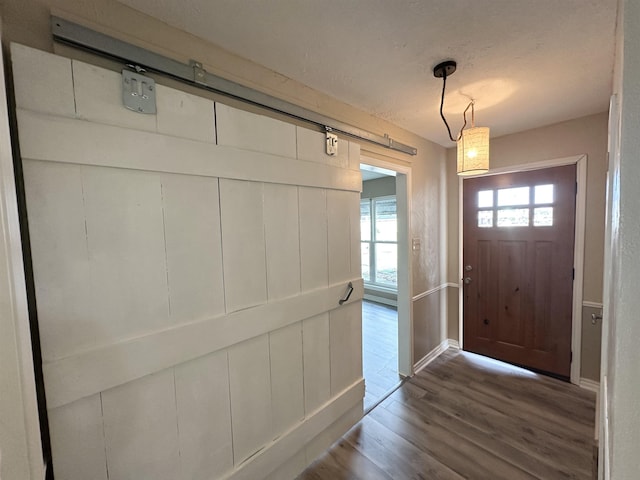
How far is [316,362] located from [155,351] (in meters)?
0.89

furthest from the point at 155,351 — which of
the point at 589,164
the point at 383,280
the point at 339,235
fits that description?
the point at 383,280

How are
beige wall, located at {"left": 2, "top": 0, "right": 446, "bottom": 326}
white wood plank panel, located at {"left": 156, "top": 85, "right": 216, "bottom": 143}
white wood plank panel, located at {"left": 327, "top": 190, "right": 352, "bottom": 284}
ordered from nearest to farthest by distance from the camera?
beige wall, located at {"left": 2, "top": 0, "right": 446, "bottom": 326}
white wood plank panel, located at {"left": 156, "top": 85, "right": 216, "bottom": 143}
white wood plank panel, located at {"left": 327, "top": 190, "right": 352, "bottom": 284}

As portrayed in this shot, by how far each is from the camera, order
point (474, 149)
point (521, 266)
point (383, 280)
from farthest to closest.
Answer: point (383, 280) < point (521, 266) < point (474, 149)

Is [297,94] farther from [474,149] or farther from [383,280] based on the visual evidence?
[383,280]

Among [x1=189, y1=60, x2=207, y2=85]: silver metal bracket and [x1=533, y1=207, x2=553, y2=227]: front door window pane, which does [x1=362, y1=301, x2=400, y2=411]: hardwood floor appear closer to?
[x1=533, y1=207, x2=553, y2=227]: front door window pane

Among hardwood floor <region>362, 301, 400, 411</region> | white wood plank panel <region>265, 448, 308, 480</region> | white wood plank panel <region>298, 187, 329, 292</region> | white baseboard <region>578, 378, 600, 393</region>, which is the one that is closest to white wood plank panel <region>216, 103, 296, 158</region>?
white wood plank panel <region>298, 187, 329, 292</region>

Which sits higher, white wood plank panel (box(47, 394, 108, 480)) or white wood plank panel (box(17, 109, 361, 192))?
white wood plank panel (box(17, 109, 361, 192))

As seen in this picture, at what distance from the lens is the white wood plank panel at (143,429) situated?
905mm

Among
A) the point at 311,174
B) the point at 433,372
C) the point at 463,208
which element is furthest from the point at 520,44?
the point at 433,372

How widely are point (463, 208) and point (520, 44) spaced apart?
1.82 m

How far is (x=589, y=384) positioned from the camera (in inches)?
87.7

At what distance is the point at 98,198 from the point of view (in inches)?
33.9

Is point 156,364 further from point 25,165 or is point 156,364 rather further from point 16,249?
point 25,165

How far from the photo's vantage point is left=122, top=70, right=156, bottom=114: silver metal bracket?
90cm
